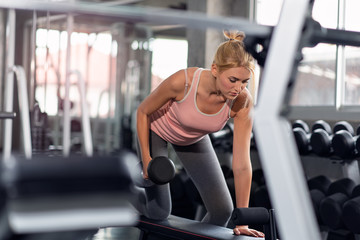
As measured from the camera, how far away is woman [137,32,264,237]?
2.08 meters

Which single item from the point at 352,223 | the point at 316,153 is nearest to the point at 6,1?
the point at 352,223

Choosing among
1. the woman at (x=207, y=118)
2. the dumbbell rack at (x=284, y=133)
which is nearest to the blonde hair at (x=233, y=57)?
the woman at (x=207, y=118)

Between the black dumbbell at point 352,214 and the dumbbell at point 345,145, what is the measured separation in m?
0.49

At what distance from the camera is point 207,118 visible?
2.33 metres

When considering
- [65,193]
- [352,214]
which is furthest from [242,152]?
[65,193]

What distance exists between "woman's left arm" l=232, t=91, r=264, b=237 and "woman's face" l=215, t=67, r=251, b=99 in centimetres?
30

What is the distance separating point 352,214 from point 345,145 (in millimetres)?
652

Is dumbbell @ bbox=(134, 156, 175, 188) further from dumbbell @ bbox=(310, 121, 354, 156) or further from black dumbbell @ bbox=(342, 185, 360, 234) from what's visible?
dumbbell @ bbox=(310, 121, 354, 156)

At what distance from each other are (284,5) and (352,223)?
2610 millimetres

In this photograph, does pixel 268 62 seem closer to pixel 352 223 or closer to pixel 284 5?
pixel 284 5

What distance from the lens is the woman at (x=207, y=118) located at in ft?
6.83

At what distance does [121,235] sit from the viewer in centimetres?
407

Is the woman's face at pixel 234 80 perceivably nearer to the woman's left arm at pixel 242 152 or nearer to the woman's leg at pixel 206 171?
the woman's left arm at pixel 242 152

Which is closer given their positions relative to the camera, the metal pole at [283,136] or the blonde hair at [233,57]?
the metal pole at [283,136]
